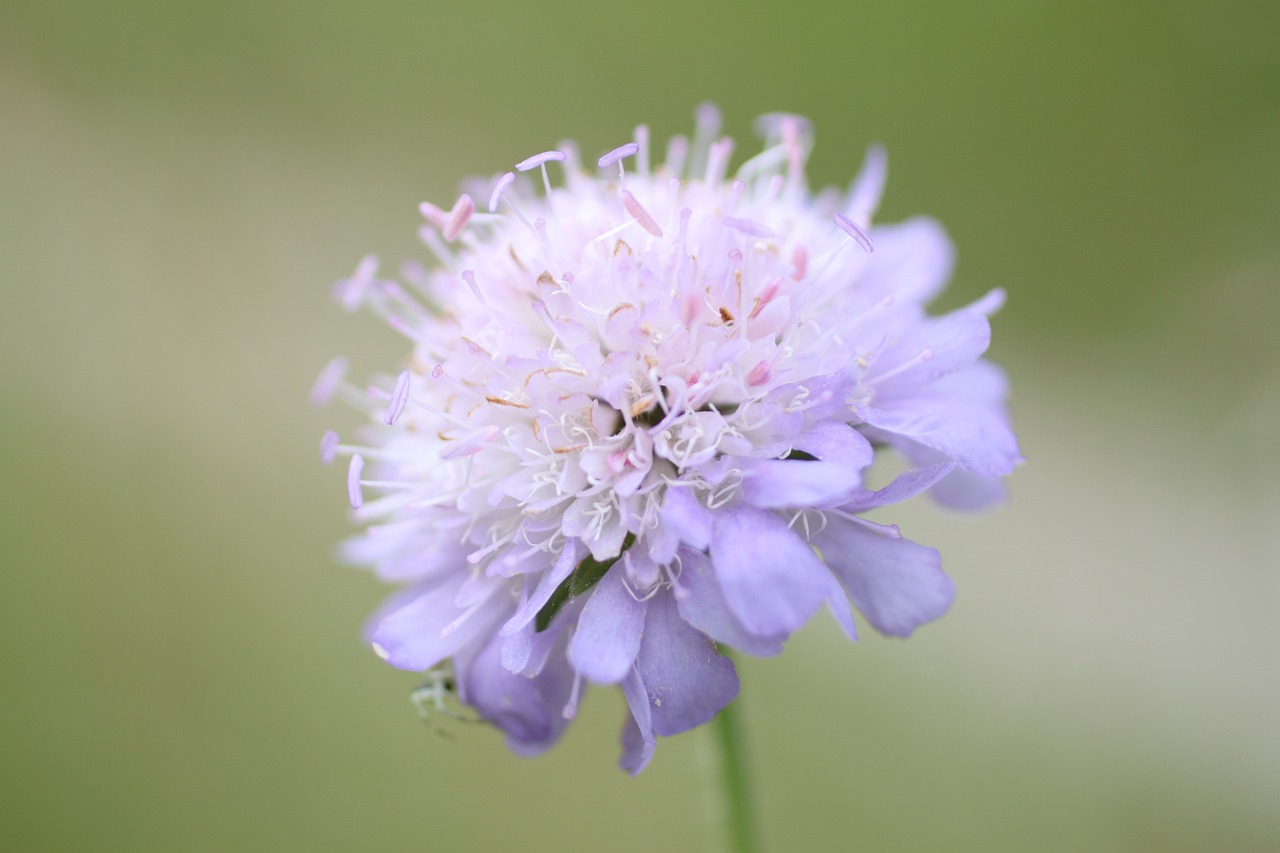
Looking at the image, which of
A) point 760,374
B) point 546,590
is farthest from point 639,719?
point 760,374

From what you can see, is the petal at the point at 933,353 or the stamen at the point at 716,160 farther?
the stamen at the point at 716,160

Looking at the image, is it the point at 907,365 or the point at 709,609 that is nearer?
the point at 709,609

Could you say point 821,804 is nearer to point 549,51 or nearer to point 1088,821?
point 1088,821

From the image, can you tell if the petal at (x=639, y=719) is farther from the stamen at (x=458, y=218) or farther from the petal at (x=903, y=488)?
the stamen at (x=458, y=218)

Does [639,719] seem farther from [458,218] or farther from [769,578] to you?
[458,218]

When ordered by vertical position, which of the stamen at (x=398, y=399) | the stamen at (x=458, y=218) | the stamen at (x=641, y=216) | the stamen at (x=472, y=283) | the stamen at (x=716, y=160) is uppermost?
the stamen at (x=716, y=160)

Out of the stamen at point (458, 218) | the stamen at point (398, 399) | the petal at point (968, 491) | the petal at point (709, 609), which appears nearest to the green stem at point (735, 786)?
the petal at point (709, 609)

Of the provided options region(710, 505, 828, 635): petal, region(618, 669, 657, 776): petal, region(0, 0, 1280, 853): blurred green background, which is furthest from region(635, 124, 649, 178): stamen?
region(0, 0, 1280, 853): blurred green background

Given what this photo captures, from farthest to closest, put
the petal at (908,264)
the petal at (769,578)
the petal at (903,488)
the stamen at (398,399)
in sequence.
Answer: the petal at (908,264) < the stamen at (398,399) < the petal at (903,488) < the petal at (769,578)
